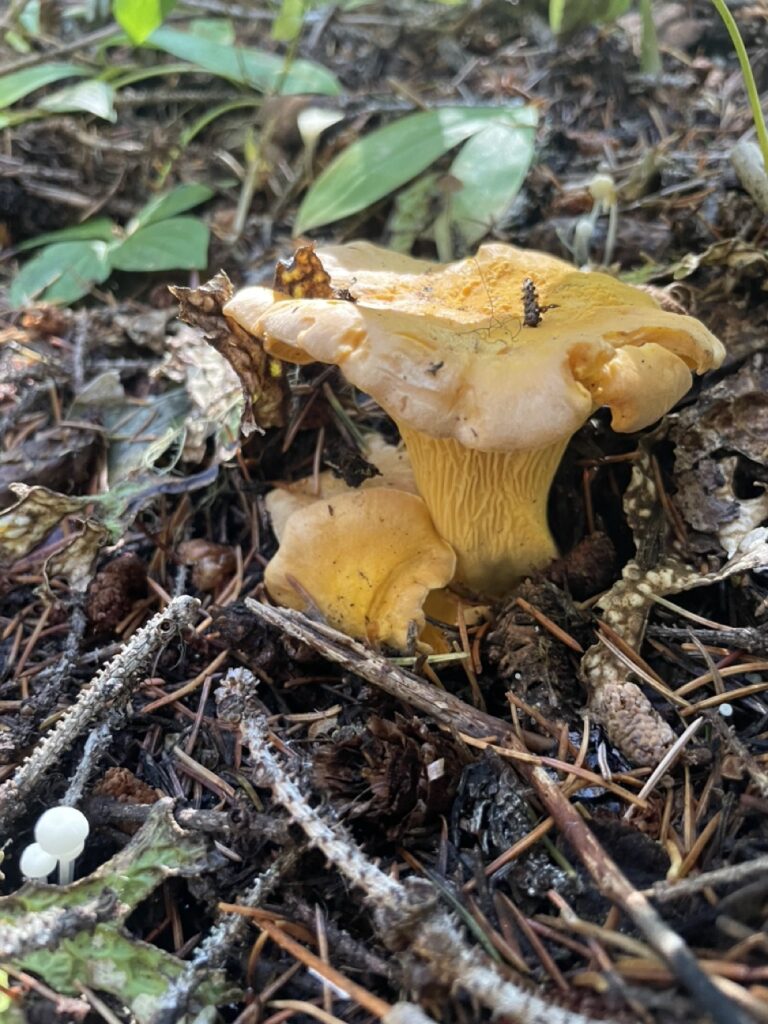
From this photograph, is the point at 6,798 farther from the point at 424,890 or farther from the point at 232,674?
the point at 424,890

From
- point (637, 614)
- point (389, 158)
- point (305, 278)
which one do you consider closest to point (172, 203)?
point (389, 158)

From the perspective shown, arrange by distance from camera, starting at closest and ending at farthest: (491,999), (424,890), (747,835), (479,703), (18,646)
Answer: (491,999) → (424,890) → (747,835) → (479,703) → (18,646)

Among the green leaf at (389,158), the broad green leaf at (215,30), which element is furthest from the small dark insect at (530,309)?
the broad green leaf at (215,30)

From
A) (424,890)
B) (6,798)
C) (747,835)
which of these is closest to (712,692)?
(747,835)

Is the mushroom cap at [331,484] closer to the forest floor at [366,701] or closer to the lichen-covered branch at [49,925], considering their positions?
the forest floor at [366,701]

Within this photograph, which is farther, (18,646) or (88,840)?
(18,646)

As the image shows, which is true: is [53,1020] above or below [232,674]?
below
